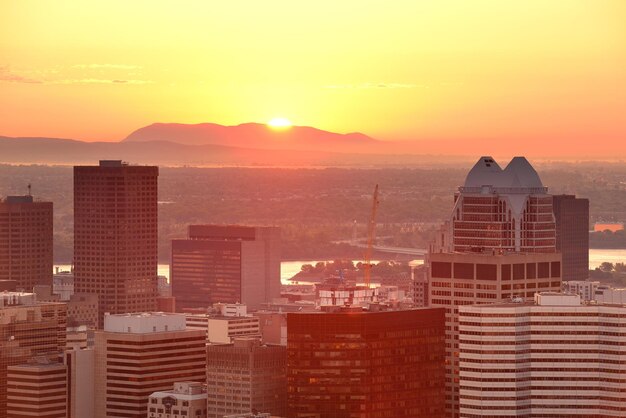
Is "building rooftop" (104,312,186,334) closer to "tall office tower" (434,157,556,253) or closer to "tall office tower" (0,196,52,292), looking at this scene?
"tall office tower" (434,157,556,253)

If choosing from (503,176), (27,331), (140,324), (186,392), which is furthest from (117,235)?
(186,392)

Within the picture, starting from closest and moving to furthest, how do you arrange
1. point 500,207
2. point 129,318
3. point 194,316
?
point 129,318
point 500,207
point 194,316

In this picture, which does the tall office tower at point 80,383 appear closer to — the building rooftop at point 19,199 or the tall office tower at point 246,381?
the tall office tower at point 246,381

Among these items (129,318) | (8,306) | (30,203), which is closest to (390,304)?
(129,318)

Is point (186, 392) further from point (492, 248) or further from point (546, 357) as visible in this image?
point (492, 248)

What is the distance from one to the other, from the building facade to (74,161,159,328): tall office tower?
63752 millimetres

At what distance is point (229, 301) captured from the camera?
631 feet

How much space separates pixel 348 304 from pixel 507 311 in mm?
12907

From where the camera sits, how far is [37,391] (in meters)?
106

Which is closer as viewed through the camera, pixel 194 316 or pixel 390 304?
pixel 390 304

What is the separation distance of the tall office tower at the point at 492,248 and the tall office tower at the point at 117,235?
4359cm

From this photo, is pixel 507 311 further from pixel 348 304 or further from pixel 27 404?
pixel 27 404

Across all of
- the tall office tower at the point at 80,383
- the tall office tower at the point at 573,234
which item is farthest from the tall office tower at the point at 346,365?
the tall office tower at the point at 573,234

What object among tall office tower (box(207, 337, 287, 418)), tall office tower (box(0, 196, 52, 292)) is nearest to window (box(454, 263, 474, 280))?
tall office tower (box(207, 337, 287, 418))
